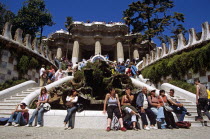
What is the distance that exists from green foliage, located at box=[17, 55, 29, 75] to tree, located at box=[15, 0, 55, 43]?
13.4 m

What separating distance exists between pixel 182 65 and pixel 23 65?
38.7 ft

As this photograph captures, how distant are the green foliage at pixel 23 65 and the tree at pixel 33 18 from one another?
1340 cm

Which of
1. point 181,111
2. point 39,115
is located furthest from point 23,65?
point 181,111

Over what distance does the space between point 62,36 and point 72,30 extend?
13.2ft

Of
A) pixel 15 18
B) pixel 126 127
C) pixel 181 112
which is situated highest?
pixel 15 18

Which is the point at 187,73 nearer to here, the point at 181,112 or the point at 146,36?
the point at 181,112

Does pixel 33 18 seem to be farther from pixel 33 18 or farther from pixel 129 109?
pixel 129 109

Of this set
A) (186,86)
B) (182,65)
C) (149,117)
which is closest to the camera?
(149,117)

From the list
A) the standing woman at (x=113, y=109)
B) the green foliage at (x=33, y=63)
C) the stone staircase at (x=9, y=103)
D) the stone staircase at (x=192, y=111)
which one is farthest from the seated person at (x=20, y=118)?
the green foliage at (x=33, y=63)

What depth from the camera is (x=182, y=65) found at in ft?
38.9

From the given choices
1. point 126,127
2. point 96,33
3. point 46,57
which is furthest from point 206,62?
point 96,33

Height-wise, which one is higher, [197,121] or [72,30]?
[72,30]

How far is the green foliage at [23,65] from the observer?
39.9 feet

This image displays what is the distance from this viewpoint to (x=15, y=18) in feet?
75.9
